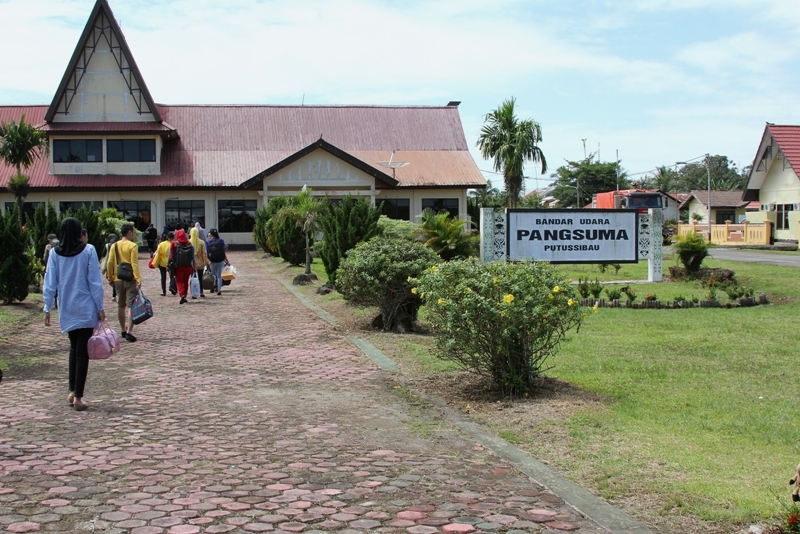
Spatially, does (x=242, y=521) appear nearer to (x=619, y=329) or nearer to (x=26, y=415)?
(x=26, y=415)

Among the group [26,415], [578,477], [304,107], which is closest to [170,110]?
[304,107]

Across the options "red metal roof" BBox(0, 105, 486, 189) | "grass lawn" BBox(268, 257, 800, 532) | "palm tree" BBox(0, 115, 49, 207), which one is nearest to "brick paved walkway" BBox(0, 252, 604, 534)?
"grass lawn" BBox(268, 257, 800, 532)

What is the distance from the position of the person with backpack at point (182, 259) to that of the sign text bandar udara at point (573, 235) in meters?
6.61

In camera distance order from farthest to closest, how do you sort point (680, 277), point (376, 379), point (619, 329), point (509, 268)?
point (680, 277) < point (619, 329) < point (376, 379) < point (509, 268)

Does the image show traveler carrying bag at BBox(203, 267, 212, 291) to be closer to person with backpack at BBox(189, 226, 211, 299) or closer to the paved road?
person with backpack at BBox(189, 226, 211, 299)

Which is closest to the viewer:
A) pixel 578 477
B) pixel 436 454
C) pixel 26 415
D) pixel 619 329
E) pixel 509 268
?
pixel 578 477

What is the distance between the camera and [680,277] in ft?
65.5

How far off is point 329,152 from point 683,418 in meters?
34.5

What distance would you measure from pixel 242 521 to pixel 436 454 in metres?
1.89

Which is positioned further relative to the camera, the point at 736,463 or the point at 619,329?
the point at 619,329

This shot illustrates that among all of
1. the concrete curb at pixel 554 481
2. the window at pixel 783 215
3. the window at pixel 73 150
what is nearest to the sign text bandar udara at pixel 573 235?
the concrete curb at pixel 554 481

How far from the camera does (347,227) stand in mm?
17922

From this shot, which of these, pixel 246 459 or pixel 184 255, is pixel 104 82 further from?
pixel 246 459

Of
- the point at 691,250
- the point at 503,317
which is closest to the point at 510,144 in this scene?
the point at 691,250
